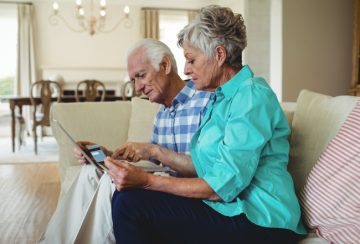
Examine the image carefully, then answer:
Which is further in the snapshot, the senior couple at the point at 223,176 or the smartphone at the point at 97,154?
the smartphone at the point at 97,154

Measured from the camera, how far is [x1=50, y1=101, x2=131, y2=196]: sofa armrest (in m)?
2.26

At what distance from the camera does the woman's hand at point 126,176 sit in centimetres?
111

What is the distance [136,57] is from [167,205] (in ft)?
2.79

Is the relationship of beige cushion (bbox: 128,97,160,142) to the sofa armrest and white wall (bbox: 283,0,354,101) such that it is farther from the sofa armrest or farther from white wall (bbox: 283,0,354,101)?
white wall (bbox: 283,0,354,101)

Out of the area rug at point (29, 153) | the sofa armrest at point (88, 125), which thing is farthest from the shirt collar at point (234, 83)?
the area rug at point (29, 153)

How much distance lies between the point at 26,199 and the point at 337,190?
2.59 metres

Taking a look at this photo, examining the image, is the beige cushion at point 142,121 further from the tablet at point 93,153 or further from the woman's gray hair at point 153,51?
the tablet at point 93,153

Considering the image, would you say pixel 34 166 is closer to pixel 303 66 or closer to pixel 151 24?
pixel 303 66

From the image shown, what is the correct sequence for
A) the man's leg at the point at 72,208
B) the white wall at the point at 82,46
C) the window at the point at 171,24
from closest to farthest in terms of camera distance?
1. the man's leg at the point at 72,208
2. the white wall at the point at 82,46
3. the window at the point at 171,24

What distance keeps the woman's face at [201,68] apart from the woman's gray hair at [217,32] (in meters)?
0.02

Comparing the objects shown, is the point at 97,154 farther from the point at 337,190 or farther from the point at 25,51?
the point at 25,51

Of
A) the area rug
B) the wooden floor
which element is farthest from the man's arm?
the area rug

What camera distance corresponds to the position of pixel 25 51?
24.1ft

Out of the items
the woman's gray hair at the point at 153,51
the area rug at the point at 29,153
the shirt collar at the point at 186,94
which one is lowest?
the area rug at the point at 29,153
